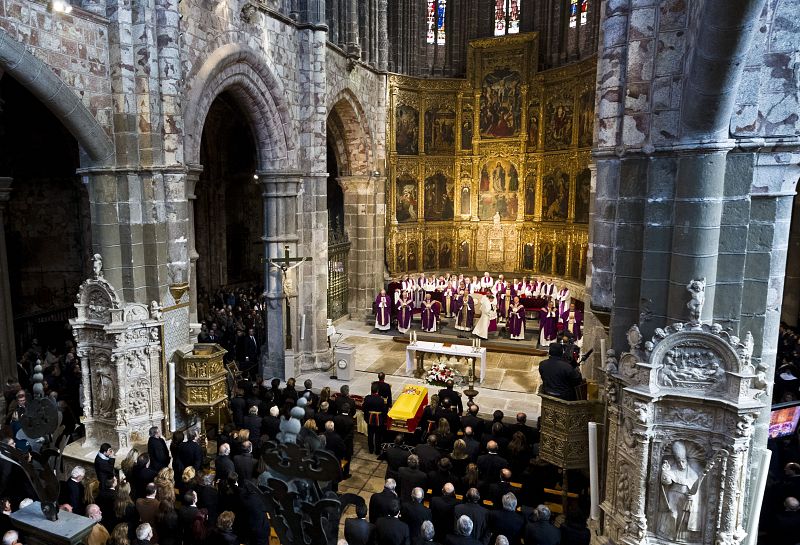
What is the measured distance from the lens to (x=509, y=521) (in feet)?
21.5

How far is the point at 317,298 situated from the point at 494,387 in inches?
223

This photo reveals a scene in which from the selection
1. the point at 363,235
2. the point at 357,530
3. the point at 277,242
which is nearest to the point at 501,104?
the point at 363,235

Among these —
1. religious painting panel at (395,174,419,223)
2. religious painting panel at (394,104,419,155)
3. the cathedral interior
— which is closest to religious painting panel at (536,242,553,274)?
the cathedral interior

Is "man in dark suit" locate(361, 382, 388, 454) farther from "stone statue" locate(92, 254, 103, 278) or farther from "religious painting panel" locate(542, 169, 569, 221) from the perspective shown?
"religious painting panel" locate(542, 169, 569, 221)

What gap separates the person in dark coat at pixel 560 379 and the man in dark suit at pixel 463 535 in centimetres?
304

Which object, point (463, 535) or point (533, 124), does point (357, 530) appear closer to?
point (463, 535)

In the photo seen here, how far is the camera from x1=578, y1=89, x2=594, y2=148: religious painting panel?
2061 cm

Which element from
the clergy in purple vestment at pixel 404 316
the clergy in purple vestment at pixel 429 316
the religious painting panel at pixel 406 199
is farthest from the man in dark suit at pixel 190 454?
the religious painting panel at pixel 406 199

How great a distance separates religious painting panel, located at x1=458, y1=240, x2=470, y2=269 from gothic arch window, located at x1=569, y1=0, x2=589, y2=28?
402 inches

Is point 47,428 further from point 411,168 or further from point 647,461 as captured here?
point 411,168

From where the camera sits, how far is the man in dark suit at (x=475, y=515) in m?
6.56

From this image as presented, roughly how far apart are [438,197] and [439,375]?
12868mm

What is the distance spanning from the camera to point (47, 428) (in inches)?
229

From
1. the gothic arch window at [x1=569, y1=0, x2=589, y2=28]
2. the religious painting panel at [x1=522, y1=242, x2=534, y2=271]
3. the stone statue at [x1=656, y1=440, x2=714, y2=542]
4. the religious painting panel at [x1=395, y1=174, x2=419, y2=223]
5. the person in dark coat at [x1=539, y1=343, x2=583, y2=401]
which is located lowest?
the stone statue at [x1=656, y1=440, x2=714, y2=542]
